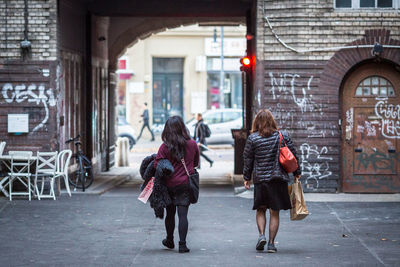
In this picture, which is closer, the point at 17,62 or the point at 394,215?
the point at 394,215

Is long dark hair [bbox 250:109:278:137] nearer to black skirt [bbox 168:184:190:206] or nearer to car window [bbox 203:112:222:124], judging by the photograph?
black skirt [bbox 168:184:190:206]

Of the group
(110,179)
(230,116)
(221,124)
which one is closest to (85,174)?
(110,179)

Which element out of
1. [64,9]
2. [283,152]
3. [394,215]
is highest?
[64,9]

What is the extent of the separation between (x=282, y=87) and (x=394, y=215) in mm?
3714

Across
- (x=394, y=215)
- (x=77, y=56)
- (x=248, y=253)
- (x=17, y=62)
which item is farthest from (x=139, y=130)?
(x=248, y=253)

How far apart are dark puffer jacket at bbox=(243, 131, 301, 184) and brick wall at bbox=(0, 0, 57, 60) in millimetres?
7003

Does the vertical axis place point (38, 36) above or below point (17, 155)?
above

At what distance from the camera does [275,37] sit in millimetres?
14727

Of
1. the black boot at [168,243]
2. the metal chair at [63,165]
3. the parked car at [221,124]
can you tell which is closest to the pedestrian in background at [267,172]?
the black boot at [168,243]

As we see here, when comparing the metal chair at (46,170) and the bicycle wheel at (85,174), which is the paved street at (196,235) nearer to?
the metal chair at (46,170)

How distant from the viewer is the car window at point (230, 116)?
30703mm

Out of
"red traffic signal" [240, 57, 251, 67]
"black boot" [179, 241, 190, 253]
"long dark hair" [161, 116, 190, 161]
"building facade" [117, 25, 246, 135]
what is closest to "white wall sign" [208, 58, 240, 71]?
"building facade" [117, 25, 246, 135]

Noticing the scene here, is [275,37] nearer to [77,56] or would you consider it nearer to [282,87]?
[282,87]

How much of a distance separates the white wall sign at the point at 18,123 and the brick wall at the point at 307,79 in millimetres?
4572
